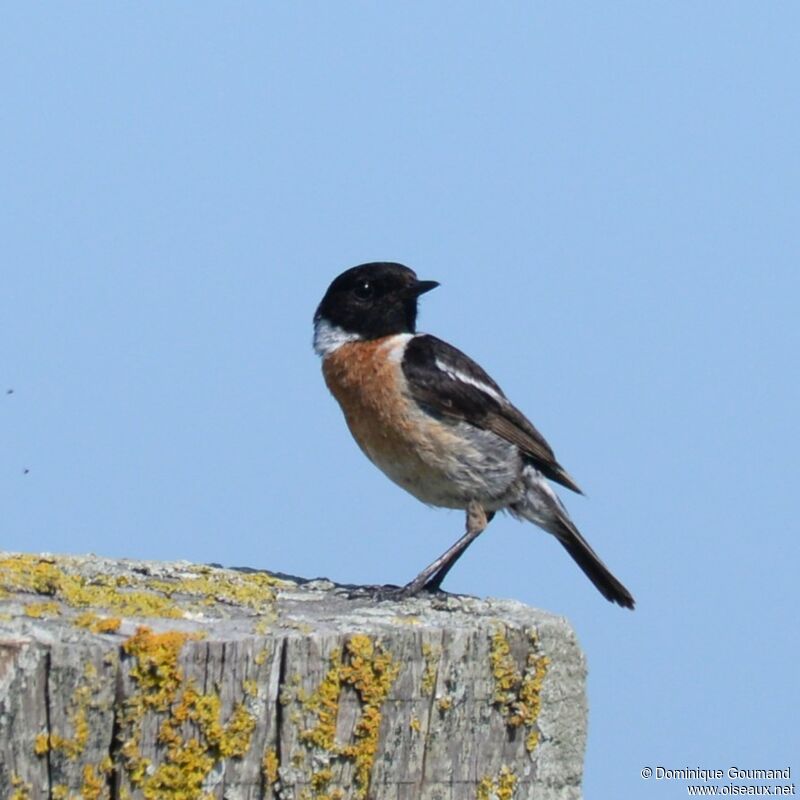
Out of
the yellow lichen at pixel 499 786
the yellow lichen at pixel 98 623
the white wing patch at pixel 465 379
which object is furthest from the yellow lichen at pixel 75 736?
→ the white wing patch at pixel 465 379

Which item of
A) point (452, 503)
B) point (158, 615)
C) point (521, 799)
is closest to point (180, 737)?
point (158, 615)

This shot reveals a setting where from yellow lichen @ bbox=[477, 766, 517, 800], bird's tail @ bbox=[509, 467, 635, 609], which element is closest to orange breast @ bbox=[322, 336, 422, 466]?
bird's tail @ bbox=[509, 467, 635, 609]

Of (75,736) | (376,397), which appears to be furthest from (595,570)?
(75,736)

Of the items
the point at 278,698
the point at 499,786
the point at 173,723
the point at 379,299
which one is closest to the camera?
the point at 173,723

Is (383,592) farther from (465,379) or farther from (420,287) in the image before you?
(420,287)

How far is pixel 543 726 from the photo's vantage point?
165 inches

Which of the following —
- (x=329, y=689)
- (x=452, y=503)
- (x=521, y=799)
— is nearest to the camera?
(x=329, y=689)

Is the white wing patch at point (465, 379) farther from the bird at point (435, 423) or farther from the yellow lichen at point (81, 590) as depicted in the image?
the yellow lichen at point (81, 590)

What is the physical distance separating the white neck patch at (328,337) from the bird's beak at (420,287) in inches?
13.1

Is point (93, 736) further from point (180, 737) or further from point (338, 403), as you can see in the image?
point (338, 403)

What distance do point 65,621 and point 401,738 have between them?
853 mm

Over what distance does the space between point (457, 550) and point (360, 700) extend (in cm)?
321

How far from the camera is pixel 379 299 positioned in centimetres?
765

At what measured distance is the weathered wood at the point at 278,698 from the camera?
11.4 feet
